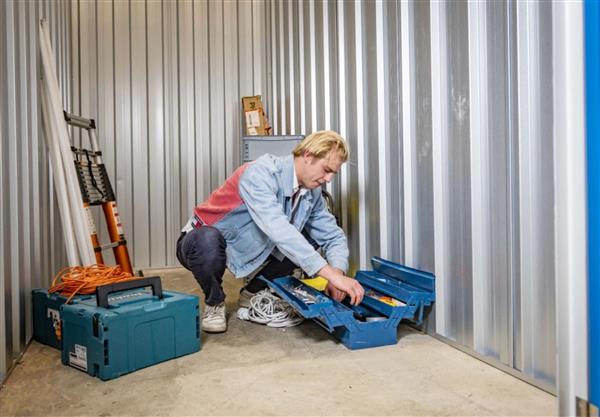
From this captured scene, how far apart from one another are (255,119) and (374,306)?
2237mm

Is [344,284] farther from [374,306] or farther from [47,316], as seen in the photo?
[47,316]

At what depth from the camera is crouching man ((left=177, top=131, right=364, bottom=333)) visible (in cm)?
195

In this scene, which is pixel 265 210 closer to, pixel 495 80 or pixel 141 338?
pixel 141 338

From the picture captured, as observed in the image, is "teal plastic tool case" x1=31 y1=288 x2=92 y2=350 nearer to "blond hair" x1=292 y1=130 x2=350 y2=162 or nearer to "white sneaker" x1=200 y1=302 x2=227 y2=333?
"white sneaker" x1=200 y1=302 x2=227 y2=333

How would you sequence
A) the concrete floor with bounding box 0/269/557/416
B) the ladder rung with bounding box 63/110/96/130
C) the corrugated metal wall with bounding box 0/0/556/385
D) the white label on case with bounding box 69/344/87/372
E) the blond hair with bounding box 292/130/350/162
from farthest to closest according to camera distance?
the ladder rung with bounding box 63/110/96/130 → the blond hair with bounding box 292/130/350/162 → the white label on case with bounding box 69/344/87/372 → the corrugated metal wall with bounding box 0/0/556/385 → the concrete floor with bounding box 0/269/557/416

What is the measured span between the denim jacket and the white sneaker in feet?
0.67

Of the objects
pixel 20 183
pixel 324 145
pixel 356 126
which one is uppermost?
pixel 356 126

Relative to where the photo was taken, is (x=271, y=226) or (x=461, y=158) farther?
(x=271, y=226)

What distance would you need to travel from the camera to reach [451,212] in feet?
6.02

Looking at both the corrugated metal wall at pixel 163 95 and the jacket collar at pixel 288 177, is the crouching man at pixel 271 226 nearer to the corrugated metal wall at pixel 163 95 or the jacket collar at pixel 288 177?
the jacket collar at pixel 288 177

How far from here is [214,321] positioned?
2.12 metres

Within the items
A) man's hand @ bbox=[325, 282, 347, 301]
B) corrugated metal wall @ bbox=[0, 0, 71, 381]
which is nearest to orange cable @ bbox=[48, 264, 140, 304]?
corrugated metal wall @ bbox=[0, 0, 71, 381]

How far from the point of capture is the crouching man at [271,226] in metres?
1.95

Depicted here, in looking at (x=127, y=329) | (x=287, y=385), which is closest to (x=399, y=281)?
(x=287, y=385)
